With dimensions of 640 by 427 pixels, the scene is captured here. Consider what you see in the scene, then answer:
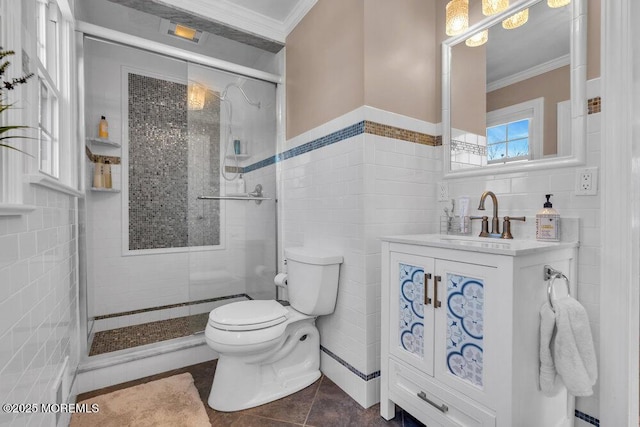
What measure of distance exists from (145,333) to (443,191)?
2.51 metres

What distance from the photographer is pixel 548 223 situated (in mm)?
1371

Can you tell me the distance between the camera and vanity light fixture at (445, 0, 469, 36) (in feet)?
5.59

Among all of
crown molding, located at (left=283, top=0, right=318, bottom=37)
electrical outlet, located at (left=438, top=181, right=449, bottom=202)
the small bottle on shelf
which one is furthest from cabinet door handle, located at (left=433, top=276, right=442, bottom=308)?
the small bottle on shelf

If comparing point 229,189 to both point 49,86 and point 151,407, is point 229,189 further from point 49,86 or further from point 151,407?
point 151,407

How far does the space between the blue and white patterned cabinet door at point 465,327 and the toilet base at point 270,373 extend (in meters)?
0.95

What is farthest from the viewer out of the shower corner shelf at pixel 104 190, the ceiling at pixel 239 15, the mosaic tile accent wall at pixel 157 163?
the mosaic tile accent wall at pixel 157 163

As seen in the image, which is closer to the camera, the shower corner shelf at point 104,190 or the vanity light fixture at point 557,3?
the vanity light fixture at point 557,3

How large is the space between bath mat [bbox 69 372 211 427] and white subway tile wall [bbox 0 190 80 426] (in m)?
0.24

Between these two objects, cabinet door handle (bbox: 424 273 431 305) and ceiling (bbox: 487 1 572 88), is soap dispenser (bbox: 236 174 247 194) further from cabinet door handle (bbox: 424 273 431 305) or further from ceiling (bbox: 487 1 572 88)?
ceiling (bbox: 487 1 572 88)

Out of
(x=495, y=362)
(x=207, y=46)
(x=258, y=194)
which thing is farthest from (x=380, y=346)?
(x=207, y=46)

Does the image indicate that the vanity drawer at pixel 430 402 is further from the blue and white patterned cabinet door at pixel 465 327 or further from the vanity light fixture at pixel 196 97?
the vanity light fixture at pixel 196 97

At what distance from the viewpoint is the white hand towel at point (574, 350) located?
3.74 ft

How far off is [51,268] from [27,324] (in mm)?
373

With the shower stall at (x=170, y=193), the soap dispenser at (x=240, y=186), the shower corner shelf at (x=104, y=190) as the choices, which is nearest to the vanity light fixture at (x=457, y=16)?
the shower stall at (x=170, y=193)
